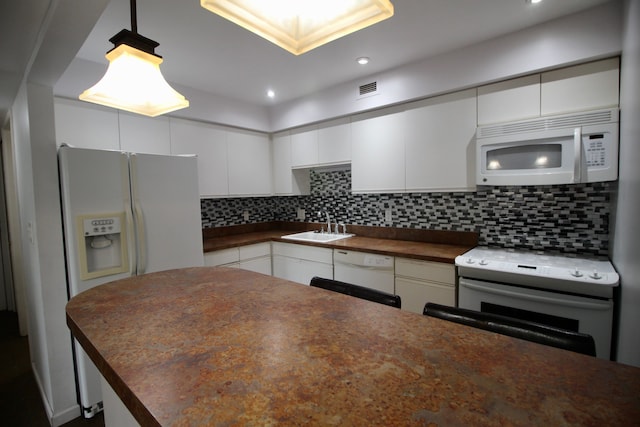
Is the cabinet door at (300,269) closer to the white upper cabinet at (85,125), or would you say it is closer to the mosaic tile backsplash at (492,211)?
the mosaic tile backsplash at (492,211)

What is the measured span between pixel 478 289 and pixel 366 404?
177 cm

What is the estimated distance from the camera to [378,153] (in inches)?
112

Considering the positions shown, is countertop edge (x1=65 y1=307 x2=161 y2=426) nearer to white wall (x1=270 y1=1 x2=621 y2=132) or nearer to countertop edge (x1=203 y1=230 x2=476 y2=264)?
countertop edge (x1=203 y1=230 x2=476 y2=264)

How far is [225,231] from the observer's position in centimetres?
359

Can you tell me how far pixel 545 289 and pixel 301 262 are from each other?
208 cm

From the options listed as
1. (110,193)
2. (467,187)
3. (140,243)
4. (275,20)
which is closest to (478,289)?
(467,187)

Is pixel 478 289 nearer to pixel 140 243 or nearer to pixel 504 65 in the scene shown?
pixel 504 65

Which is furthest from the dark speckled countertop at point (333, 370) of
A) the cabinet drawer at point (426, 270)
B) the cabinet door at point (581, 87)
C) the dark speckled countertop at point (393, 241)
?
the cabinet door at point (581, 87)

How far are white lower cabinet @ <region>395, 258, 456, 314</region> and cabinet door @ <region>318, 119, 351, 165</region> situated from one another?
127cm

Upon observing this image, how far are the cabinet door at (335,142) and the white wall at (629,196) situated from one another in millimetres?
1980

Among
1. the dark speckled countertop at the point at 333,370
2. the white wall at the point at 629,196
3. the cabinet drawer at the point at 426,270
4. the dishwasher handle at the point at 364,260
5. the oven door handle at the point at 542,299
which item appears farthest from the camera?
the dishwasher handle at the point at 364,260

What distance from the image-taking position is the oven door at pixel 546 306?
1.65 meters

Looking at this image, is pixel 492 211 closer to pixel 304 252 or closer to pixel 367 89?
pixel 367 89

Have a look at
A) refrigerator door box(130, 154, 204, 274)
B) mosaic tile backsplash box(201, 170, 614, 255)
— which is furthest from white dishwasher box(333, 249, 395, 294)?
refrigerator door box(130, 154, 204, 274)
